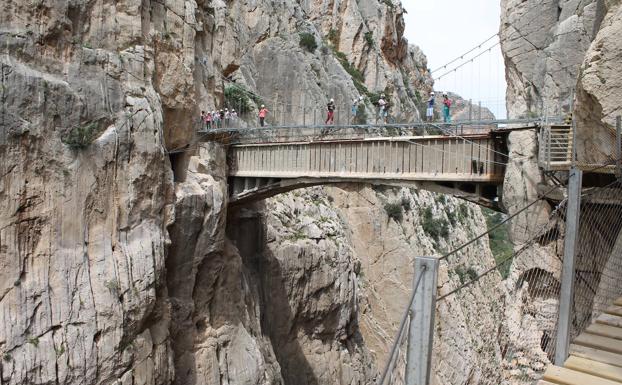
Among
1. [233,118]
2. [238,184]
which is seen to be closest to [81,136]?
[238,184]

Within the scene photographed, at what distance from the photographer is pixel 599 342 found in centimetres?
395

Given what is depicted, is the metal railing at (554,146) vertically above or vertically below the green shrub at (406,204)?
above

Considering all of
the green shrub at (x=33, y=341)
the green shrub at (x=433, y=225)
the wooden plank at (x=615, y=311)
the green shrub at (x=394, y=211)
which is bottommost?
the green shrub at (x=33, y=341)

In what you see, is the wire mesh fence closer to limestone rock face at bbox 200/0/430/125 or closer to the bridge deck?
the bridge deck

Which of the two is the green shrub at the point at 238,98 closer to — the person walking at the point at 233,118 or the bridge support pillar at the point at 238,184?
the person walking at the point at 233,118

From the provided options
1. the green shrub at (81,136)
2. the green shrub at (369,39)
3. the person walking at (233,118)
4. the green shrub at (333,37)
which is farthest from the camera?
the green shrub at (369,39)

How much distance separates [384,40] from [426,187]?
1125 inches

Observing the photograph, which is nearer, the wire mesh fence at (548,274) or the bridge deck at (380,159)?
the wire mesh fence at (548,274)

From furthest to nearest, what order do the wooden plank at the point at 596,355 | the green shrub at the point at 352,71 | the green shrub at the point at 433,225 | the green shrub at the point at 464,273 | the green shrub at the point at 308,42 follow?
the green shrub at the point at 352,71
the green shrub at the point at 308,42
the green shrub at the point at 433,225
the green shrub at the point at 464,273
the wooden plank at the point at 596,355

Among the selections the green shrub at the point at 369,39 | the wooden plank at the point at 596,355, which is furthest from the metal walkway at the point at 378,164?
the green shrub at the point at 369,39

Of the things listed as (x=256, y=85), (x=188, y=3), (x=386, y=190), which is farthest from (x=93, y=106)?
(x=386, y=190)

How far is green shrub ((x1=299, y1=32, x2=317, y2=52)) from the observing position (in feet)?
96.4

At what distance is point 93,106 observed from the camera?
10.7 m

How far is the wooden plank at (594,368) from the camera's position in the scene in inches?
141
